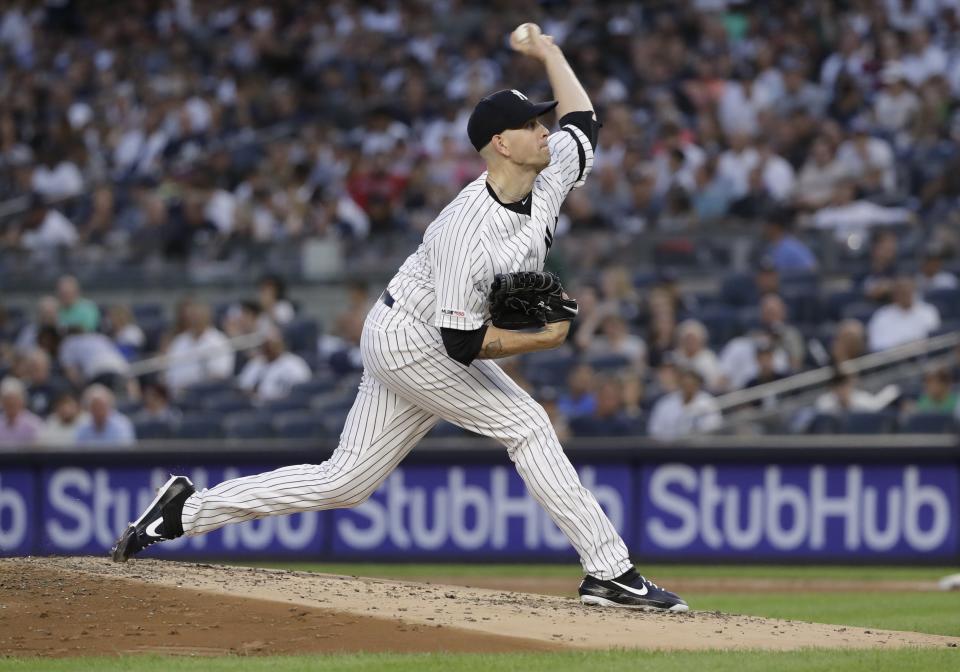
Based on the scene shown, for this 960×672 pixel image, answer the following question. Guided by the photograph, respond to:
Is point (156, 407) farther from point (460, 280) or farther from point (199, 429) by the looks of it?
point (460, 280)

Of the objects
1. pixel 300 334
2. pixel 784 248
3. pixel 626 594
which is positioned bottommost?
pixel 626 594

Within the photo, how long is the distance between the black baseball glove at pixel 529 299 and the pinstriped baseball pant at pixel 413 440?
0.33 metres

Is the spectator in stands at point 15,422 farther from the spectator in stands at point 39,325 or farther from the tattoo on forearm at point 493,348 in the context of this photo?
the tattoo on forearm at point 493,348

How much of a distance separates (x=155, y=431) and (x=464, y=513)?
2.65 m

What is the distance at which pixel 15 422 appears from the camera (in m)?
13.0

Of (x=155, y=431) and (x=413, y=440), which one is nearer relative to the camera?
(x=413, y=440)

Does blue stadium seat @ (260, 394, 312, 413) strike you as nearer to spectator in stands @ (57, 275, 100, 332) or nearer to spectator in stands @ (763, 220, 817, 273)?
spectator in stands @ (57, 275, 100, 332)

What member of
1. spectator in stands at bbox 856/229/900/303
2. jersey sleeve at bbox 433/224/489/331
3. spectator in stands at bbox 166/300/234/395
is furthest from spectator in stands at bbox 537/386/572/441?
jersey sleeve at bbox 433/224/489/331

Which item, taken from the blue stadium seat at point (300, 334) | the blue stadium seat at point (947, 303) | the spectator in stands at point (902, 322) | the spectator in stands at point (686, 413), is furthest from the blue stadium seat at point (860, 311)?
the blue stadium seat at point (300, 334)

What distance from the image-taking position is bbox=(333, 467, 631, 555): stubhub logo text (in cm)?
1207

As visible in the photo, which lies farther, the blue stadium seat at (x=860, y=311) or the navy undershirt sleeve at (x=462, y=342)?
the blue stadium seat at (x=860, y=311)

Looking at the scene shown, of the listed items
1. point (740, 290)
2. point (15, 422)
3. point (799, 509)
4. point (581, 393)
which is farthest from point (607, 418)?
point (15, 422)

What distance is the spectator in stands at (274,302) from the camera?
572 inches

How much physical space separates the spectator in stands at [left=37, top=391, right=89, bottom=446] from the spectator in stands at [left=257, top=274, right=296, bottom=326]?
2021 millimetres
